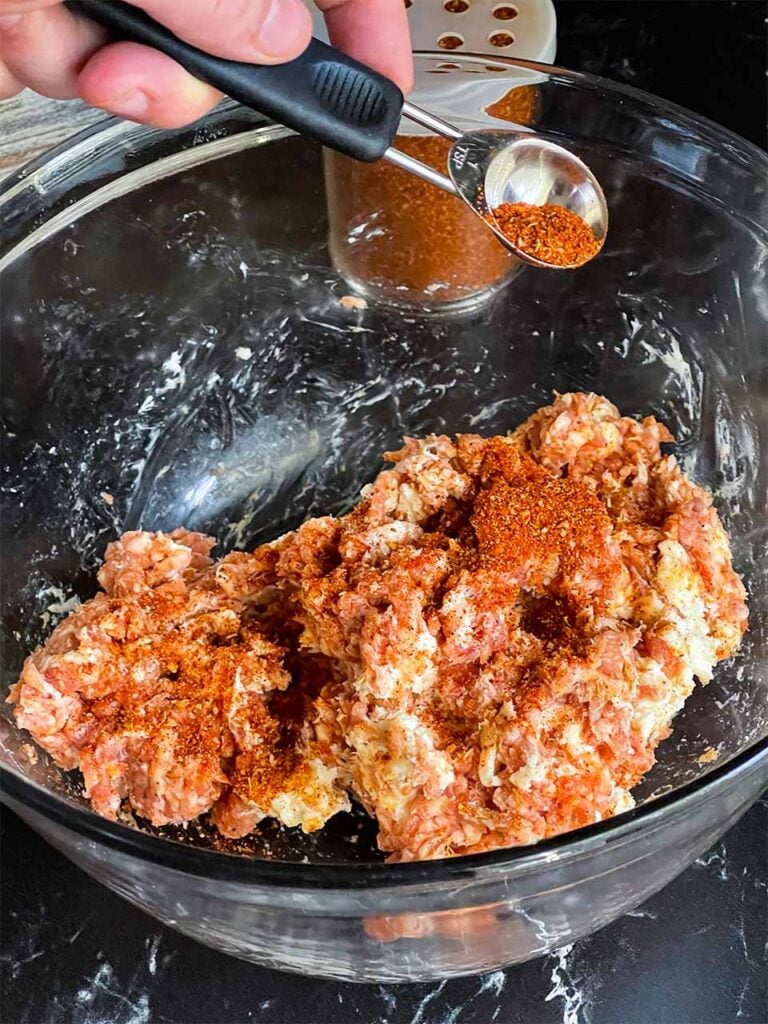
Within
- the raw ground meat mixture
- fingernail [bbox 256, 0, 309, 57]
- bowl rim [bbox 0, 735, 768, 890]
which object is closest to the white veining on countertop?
the raw ground meat mixture

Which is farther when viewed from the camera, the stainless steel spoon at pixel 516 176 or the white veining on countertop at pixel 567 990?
the stainless steel spoon at pixel 516 176

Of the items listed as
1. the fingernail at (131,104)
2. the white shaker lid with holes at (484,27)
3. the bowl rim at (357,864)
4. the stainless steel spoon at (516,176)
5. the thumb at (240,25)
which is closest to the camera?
the bowl rim at (357,864)

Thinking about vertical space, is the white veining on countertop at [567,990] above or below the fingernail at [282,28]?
below

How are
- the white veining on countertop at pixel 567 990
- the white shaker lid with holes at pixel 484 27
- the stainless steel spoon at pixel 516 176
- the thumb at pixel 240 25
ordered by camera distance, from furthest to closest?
1. the white shaker lid with holes at pixel 484 27
2. the stainless steel spoon at pixel 516 176
3. the white veining on countertop at pixel 567 990
4. the thumb at pixel 240 25

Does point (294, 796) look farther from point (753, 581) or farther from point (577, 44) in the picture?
point (577, 44)

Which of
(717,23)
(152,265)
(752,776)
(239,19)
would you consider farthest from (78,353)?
(717,23)

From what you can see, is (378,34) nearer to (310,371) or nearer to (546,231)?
(546,231)

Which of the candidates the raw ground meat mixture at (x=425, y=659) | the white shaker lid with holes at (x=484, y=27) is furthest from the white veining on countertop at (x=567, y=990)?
the white shaker lid with holes at (x=484, y=27)

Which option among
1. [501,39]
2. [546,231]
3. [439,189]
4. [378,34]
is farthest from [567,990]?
[501,39]

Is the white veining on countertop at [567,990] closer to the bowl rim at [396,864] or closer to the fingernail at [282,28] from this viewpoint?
the bowl rim at [396,864]
